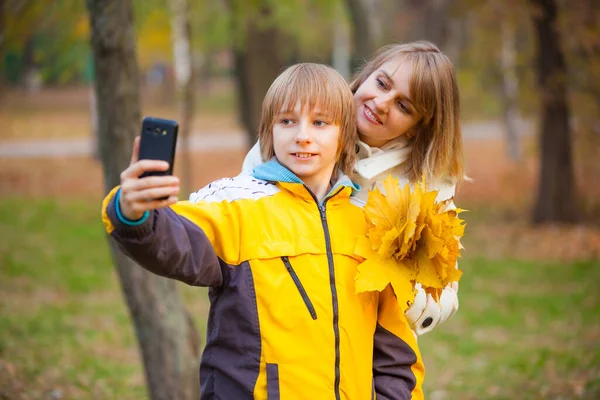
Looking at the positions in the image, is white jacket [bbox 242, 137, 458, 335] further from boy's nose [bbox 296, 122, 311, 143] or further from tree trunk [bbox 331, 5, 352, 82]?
tree trunk [bbox 331, 5, 352, 82]

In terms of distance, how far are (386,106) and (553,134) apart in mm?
9983

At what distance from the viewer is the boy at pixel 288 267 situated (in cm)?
223

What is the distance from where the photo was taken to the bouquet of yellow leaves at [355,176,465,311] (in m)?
2.33

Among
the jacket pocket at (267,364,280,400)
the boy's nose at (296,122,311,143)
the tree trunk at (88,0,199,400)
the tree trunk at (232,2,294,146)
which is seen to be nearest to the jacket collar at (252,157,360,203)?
the boy's nose at (296,122,311,143)

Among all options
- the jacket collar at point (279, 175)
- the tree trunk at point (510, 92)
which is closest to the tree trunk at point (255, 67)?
the tree trunk at point (510, 92)

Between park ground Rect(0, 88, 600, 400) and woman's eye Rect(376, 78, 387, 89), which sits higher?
woman's eye Rect(376, 78, 387, 89)

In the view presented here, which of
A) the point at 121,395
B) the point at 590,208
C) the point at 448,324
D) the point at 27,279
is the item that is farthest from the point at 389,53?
the point at 590,208

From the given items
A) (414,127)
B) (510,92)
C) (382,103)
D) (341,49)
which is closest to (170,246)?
(382,103)

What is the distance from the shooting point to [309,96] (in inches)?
92.1

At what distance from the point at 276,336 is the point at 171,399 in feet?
6.56

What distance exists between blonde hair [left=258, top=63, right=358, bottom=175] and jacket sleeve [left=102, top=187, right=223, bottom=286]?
478mm

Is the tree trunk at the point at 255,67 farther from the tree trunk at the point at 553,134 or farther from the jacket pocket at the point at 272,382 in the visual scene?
the jacket pocket at the point at 272,382

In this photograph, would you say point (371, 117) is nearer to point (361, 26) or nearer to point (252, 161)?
point (252, 161)

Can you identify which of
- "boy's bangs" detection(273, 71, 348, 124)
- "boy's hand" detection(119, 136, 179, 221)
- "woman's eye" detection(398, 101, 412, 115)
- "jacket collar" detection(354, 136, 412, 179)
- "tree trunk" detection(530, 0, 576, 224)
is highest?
"boy's bangs" detection(273, 71, 348, 124)
